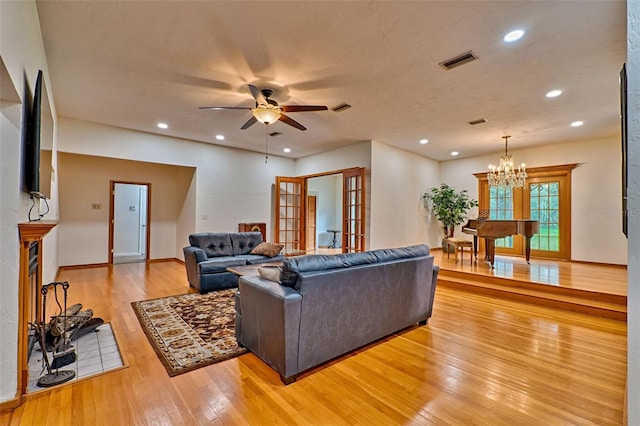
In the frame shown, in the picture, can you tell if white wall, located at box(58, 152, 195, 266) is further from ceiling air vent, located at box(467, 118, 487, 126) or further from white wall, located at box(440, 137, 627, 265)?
white wall, located at box(440, 137, 627, 265)

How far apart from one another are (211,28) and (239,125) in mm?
2765

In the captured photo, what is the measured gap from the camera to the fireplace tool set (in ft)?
6.87

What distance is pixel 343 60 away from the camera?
9.67 ft

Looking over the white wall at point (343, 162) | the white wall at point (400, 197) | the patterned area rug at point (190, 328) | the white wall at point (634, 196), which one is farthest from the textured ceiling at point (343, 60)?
the patterned area rug at point (190, 328)

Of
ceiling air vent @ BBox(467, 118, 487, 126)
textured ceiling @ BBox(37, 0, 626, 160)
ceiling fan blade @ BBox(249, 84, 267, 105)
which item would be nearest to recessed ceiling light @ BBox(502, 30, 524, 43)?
textured ceiling @ BBox(37, 0, 626, 160)

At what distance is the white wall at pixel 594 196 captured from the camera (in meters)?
5.63

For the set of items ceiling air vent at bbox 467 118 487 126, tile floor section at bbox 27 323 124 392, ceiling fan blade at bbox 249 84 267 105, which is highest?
ceiling air vent at bbox 467 118 487 126

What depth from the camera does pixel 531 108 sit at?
4184 millimetres

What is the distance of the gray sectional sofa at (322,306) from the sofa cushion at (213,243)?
8.01 feet

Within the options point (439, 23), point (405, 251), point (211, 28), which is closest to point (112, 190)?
point (211, 28)

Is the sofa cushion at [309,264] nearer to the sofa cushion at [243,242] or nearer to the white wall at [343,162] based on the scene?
the sofa cushion at [243,242]

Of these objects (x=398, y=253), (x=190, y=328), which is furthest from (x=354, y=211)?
(x=190, y=328)

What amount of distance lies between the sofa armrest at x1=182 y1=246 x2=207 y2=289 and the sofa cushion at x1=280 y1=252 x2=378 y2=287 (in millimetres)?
2666

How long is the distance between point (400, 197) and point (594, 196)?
151 inches
